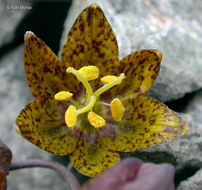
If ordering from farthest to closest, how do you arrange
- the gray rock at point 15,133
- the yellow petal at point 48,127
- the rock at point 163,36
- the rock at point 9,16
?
the rock at point 9,16 → the gray rock at point 15,133 → the rock at point 163,36 → the yellow petal at point 48,127

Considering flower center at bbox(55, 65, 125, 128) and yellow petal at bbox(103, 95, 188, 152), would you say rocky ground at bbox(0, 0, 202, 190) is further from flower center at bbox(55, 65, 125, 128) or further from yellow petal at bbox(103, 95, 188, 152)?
flower center at bbox(55, 65, 125, 128)

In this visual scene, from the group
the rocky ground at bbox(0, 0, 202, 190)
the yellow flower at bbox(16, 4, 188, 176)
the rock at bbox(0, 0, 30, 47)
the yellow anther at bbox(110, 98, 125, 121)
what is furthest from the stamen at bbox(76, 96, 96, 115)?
the rock at bbox(0, 0, 30, 47)

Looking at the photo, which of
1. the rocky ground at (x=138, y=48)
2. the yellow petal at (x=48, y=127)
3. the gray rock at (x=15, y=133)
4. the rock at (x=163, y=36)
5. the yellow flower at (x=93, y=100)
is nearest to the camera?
the yellow petal at (x=48, y=127)

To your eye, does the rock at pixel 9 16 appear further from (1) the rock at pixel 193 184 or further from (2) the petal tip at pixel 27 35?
(1) the rock at pixel 193 184

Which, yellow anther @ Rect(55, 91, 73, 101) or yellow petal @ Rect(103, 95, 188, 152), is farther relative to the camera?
yellow anther @ Rect(55, 91, 73, 101)

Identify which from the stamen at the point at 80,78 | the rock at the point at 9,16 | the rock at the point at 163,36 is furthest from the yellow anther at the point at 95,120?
the rock at the point at 9,16

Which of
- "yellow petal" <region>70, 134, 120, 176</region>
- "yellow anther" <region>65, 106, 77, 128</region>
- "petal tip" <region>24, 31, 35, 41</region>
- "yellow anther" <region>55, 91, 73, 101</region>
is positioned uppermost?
"petal tip" <region>24, 31, 35, 41</region>

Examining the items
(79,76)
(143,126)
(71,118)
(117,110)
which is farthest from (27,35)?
(143,126)

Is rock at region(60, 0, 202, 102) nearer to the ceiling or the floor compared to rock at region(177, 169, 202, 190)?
nearer to the ceiling
